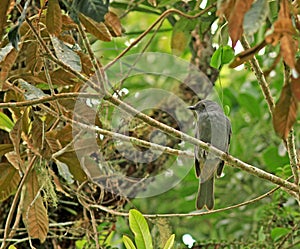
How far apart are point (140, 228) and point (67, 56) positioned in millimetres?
432

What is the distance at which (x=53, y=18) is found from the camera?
4.19 feet

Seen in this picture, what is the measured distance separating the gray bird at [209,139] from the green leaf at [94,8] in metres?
1.07

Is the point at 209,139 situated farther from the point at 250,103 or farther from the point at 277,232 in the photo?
the point at 250,103

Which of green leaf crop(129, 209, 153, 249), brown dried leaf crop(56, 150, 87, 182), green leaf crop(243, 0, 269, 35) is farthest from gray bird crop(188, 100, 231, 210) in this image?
green leaf crop(243, 0, 269, 35)

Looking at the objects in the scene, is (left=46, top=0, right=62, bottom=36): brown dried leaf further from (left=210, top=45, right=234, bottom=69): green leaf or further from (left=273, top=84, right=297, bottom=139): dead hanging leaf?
(left=273, top=84, right=297, bottom=139): dead hanging leaf

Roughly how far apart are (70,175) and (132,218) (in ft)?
1.07

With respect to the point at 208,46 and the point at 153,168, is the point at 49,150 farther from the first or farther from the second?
the point at 208,46

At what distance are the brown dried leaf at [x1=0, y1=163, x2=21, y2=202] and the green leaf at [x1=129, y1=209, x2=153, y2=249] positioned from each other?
42cm

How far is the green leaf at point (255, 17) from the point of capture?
0.84m

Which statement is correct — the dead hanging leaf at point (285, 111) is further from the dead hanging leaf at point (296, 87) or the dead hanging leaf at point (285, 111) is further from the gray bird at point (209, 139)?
the gray bird at point (209, 139)

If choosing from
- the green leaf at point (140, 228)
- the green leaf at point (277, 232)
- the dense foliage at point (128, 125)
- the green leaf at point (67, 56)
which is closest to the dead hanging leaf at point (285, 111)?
the dense foliage at point (128, 125)

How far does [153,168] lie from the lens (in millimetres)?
2330

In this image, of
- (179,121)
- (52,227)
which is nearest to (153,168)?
(179,121)

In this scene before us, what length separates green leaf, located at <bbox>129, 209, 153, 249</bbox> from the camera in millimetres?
1513
